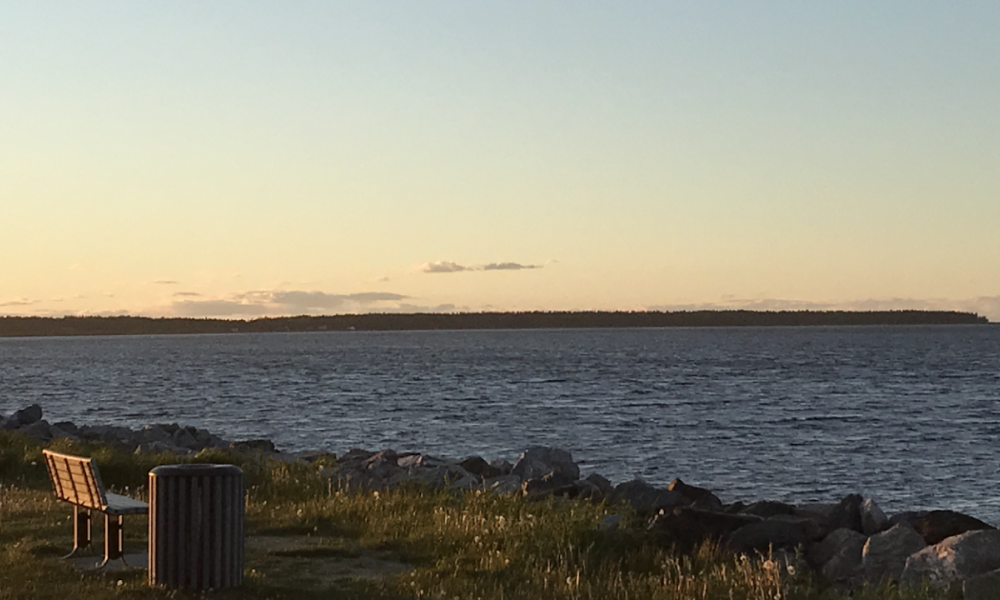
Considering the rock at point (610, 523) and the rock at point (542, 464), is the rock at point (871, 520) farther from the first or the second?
the rock at point (542, 464)

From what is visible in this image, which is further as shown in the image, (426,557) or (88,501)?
(426,557)

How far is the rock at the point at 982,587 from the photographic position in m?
10.4

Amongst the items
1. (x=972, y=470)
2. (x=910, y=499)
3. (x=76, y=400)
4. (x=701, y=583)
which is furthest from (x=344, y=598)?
(x=76, y=400)

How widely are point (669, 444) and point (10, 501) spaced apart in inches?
1128

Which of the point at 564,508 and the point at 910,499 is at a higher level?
the point at 564,508

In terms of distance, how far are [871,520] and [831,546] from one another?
2.48m

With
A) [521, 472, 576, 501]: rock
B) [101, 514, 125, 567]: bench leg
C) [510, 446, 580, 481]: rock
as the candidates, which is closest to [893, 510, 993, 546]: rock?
[521, 472, 576, 501]: rock

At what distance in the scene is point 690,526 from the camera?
1386 cm

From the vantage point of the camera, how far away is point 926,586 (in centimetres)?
1037

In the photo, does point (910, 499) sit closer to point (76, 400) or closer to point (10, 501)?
point (10, 501)

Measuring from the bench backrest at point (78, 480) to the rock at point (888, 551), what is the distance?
27.9 ft

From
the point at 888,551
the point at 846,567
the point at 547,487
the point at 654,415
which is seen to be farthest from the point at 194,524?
the point at 654,415

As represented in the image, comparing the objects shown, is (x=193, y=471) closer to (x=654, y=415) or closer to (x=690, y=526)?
(x=690, y=526)

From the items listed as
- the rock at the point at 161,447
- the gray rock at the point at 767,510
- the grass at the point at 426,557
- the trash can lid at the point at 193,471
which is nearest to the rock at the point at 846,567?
the grass at the point at 426,557
